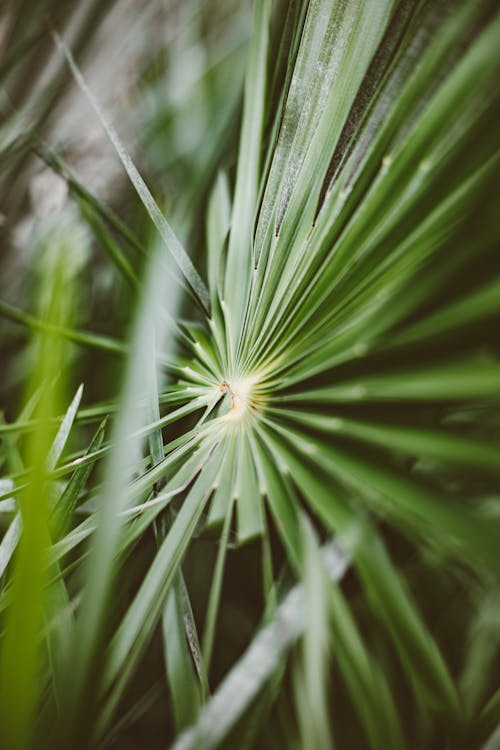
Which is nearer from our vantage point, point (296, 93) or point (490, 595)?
point (490, 595)

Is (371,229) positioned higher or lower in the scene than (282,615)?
higher

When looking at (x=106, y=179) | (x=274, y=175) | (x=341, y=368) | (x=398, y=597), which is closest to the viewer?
(x=398, y=597)

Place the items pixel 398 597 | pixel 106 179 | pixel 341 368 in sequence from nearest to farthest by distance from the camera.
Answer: pixel 398 597 < pixel 341 368 < pixel 106 179

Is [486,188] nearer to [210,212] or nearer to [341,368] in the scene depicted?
[341,368]

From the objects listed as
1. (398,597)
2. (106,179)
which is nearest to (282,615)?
(398,597)

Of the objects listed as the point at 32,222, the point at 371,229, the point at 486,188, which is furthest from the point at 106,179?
the point at 486,188

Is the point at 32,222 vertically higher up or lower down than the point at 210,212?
higher up

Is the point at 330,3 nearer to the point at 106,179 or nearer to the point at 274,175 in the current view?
A: the point at 274,175

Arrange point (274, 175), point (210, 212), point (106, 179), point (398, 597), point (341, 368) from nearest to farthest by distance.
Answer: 1. point (398, 597)
2. point (341, 368)
3. point (274, 175)
4. point (210, 212)
5. point (106, 179)

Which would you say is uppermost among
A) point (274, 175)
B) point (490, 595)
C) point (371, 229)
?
point (274, 175)
